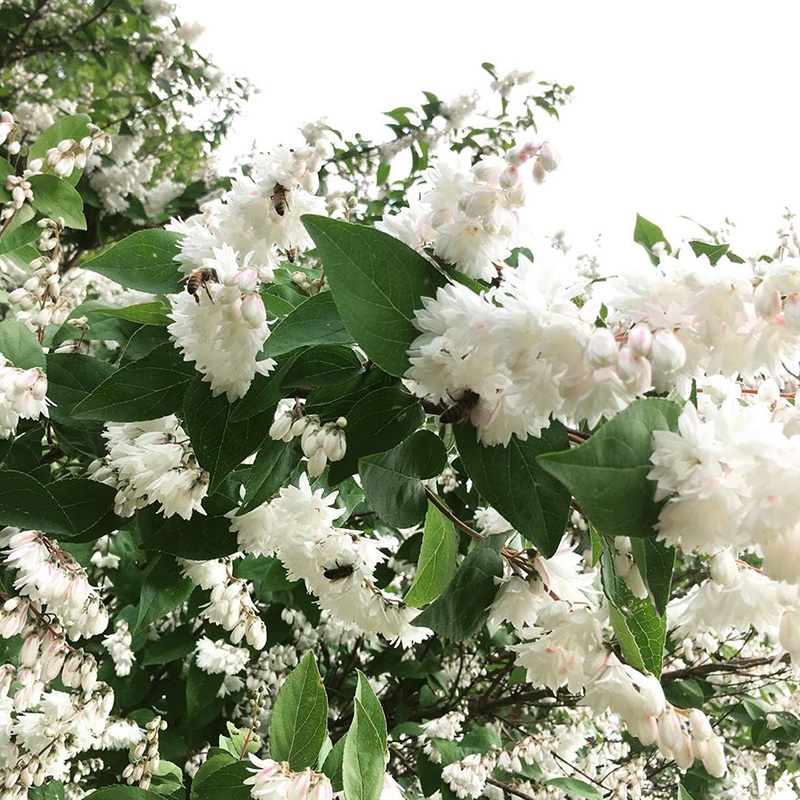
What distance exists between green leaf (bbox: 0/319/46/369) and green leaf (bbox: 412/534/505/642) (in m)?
0.70

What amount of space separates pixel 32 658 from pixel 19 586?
0.14 metres

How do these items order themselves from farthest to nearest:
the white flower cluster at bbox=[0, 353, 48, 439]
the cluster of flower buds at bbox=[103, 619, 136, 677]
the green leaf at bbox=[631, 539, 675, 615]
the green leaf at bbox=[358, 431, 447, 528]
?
the cluster of flower buds at bbox=[103, 619, 136, 677], the white flower cluster at bbox=[0, 353, 48, 439], the green leaf at bbox=[358, 431, 447, 528], the green leaf at bbox=[631, 539, 675, 615]

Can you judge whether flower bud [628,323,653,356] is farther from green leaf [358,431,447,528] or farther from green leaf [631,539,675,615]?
green leaf [358,431,447,528]

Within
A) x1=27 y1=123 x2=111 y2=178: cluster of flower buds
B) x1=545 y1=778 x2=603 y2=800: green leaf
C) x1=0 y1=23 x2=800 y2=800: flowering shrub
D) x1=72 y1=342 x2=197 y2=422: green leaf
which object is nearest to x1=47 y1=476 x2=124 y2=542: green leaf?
x1=0 y1=23 x2=800 y2=800: flowering shrub

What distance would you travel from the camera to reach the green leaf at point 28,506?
96 centimetres

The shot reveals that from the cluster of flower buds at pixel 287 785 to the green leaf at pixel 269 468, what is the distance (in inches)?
12.1

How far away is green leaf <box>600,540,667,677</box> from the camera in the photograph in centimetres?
76

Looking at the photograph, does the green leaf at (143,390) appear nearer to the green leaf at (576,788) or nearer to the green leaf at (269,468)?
the green leaf at (269,468)

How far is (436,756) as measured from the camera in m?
2.00

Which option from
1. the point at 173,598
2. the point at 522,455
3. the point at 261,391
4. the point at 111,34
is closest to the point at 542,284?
the point at 522,455

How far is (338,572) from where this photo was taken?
3.43 feet

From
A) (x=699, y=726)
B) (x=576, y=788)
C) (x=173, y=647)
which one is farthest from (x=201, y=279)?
(x=576, y=788)

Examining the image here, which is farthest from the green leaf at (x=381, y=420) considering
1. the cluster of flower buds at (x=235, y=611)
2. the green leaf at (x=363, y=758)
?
the cluster of flower buds at (x=235, y=611)

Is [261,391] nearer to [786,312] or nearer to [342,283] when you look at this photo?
[342,283]
